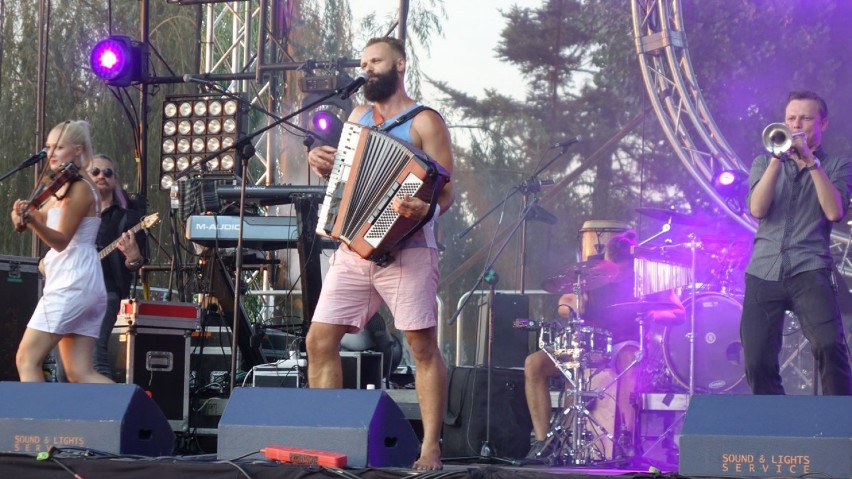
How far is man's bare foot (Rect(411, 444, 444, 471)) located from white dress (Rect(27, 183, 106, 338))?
6.31 ft

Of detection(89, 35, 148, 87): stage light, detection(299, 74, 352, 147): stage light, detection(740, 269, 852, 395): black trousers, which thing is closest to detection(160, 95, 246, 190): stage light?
detection(89, 35, 148, 87): stage light

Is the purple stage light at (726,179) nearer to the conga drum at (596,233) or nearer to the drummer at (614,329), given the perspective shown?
the drummer at (614,329)

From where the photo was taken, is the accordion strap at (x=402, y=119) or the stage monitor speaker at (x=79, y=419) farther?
the accordion strap at (x=402, y=119)

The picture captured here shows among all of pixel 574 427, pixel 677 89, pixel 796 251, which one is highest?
pixel 677 89

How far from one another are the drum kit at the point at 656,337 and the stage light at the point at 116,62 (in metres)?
3.71

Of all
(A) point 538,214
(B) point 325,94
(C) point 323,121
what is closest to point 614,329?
(A) point 538,214

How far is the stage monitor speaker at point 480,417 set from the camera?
7.18 m

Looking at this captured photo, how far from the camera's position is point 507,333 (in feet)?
27.7

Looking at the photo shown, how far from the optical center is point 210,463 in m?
4.18

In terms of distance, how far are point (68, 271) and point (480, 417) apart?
116 inches

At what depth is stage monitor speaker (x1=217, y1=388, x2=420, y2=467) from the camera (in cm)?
419

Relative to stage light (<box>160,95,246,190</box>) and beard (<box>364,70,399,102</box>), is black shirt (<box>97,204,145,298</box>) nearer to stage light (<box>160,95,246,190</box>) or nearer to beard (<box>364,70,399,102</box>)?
stage light (<box>160,95,246,190</box>)

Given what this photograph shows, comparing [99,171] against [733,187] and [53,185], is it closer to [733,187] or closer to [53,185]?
[53,185]

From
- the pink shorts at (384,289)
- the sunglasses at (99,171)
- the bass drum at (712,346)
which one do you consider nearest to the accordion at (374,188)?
the pink shorts at (384,289)
